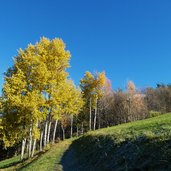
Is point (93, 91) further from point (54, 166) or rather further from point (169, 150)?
point (169, 150)

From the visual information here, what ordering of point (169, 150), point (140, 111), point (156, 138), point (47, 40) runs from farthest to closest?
point (140, 111) → point (47, 40) → point (156, 138) → point (169, 150)

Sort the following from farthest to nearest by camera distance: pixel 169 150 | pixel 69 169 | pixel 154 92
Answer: pixel 154 92
pixel 69 169
pixel 169 150

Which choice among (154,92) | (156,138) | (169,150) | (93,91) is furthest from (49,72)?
(154,92)

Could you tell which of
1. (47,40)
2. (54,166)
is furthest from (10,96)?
(54,166)

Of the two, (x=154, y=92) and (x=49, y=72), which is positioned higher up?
(x=154, y=92)

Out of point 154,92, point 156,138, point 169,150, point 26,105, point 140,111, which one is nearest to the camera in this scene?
point 169,150

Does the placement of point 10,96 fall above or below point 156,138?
above

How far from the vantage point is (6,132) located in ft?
88.5

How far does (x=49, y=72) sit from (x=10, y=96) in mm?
4630

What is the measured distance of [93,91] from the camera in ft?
155

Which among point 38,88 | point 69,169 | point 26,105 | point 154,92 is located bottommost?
point 69,169

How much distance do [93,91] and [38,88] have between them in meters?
22.6

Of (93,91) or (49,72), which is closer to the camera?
(49,72)

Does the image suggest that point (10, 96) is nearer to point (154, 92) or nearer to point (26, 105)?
point (26, 105)
